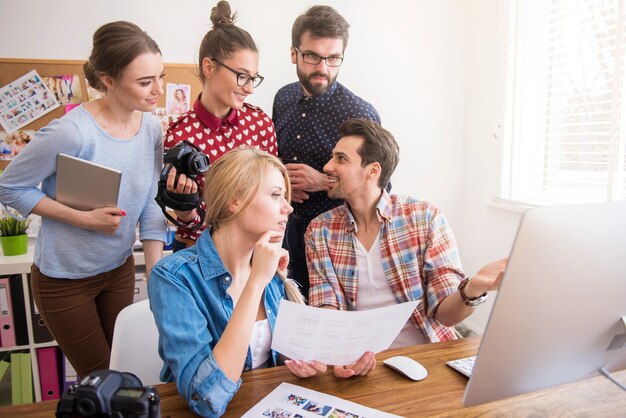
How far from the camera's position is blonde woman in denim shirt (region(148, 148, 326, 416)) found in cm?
92

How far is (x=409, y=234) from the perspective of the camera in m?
1.58

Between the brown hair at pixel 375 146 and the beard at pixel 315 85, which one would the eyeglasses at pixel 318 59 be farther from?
the brown hair at pixel 375 146

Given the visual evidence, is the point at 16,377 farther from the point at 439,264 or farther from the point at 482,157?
the point at 482,157

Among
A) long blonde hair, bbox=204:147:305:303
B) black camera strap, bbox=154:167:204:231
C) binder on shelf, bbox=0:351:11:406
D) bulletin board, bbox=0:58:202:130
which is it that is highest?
bulletin board, bbox=0:58:202:130

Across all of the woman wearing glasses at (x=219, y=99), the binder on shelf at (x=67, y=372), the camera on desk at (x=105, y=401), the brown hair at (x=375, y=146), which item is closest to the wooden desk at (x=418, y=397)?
the camera on desk at (x=105, y=401)

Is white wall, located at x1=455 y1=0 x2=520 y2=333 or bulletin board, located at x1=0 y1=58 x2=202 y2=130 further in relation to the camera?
white wall, located at x1=455 y1=0 x2=520 y2=333

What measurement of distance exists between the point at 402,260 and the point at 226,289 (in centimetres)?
66

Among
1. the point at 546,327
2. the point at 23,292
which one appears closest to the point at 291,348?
the point at 546,327

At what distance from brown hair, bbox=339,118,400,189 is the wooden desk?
0.79 metres

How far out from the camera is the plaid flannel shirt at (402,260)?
59.6 inches

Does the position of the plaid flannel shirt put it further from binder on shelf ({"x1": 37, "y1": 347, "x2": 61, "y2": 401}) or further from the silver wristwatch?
binder on shelf ({"x1": 37, "y1": 347, "x2": 61, "y2": 401})

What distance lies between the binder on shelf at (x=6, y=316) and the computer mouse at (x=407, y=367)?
1988 mm

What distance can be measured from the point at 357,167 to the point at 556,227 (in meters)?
1.07

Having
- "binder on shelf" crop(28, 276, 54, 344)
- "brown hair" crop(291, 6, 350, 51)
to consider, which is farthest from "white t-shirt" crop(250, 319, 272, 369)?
"binder on shelf" crop(28, 276, 54, 344)
